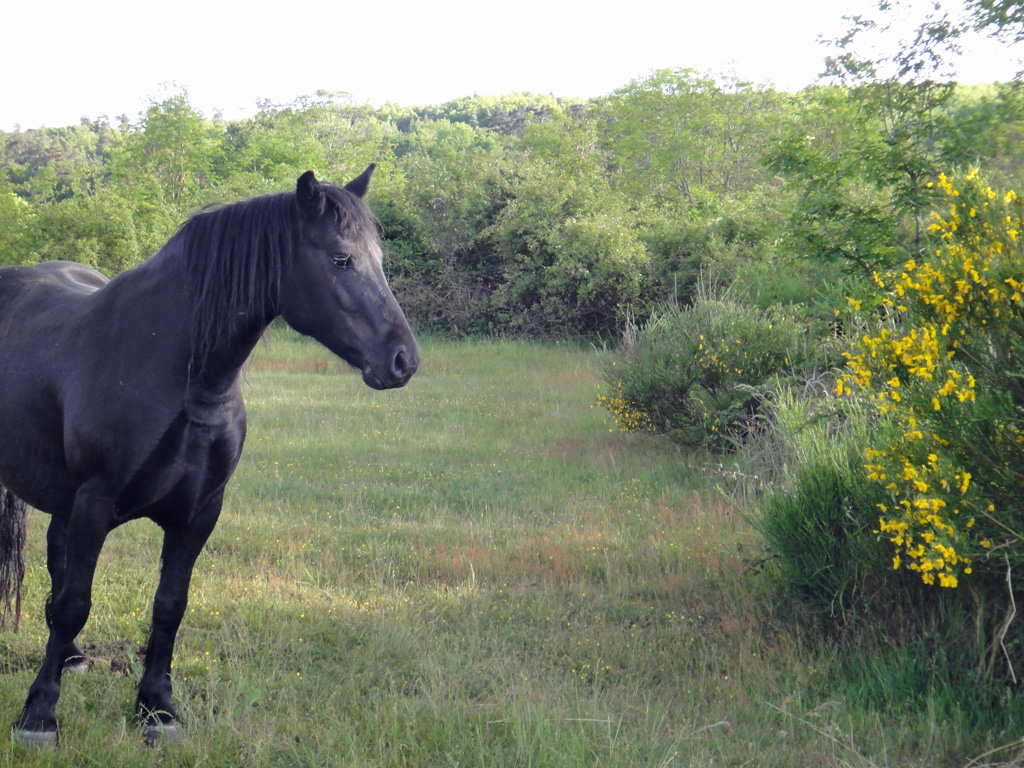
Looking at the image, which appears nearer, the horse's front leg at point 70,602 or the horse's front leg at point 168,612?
the horse's front leg at point 70,602

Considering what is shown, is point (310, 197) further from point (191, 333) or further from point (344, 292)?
point (191, 333)

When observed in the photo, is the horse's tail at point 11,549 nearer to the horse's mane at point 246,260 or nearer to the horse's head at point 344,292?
the horse's mane at point 246,260

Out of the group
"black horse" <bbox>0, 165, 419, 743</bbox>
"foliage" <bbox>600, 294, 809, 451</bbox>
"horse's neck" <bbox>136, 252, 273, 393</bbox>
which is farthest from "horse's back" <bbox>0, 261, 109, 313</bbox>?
"foliage" <bbox>600, 294, 809, 451</bbox>

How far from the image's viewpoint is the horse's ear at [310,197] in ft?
10.1

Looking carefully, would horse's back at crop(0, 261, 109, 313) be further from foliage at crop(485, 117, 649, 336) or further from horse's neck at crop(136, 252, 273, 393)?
foliage at crop(485, 117, 649, 336)

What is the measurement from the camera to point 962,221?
136 inches

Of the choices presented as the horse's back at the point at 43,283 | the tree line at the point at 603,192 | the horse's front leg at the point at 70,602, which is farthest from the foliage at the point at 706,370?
the horse's front leg at the point at 70,602

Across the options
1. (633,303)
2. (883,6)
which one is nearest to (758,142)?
(633,303)

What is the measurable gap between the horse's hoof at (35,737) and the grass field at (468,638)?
0.16 feet

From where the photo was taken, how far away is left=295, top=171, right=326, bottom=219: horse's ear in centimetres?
307

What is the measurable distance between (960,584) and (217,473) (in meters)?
3.49

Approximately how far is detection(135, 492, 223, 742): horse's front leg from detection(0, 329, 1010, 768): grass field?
113 mm

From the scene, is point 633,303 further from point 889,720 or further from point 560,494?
point 889,720

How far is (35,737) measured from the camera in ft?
10.8
